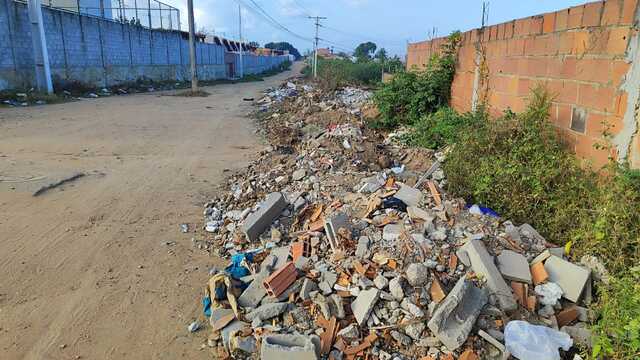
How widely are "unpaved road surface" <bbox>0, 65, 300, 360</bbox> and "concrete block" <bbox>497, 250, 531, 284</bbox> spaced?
2.07 m

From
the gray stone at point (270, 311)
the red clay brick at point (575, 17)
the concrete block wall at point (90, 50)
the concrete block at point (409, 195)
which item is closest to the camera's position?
the gray stone at point (270, 311)

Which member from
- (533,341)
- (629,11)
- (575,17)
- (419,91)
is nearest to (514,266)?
(533,341)

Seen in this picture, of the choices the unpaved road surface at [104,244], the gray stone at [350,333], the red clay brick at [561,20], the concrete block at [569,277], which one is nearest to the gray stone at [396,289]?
the gray stone at [350,333]

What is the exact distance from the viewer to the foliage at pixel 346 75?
17250 millimetres

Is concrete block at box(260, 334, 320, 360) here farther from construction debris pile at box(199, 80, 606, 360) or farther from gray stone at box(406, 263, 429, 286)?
gray stone at box(406, 263, 429, 286)

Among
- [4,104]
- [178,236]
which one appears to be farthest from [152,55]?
[178,236]

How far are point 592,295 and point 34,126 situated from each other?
11.2 m

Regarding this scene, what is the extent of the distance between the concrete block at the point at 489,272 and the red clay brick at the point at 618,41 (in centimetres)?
170

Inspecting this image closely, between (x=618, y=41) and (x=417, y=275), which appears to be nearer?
(x=417, y=275)

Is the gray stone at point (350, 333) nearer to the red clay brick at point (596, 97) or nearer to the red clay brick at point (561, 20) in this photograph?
the red clay brick at point (596, 97)

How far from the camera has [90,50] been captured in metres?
20.2

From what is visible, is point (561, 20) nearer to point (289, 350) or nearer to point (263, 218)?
point (263, 218)

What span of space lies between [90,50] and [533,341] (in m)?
22.3

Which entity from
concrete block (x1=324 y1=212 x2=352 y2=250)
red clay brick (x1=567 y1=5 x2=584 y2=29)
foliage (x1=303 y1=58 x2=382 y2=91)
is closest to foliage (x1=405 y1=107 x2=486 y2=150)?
red clay brick (x1=567 y1=5 x2=584 y2=29)
